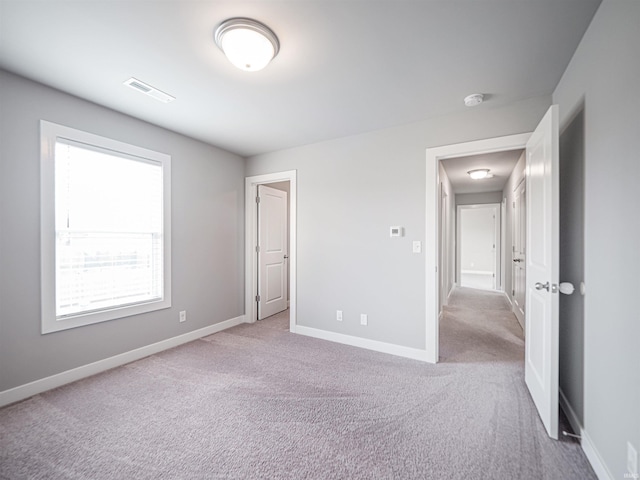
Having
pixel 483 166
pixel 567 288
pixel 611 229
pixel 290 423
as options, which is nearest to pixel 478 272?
pixel 483 166

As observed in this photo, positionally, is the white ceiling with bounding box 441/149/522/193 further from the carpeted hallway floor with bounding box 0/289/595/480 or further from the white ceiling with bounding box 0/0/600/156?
the carpeted hallway floor with bounding box 0/289/595/480

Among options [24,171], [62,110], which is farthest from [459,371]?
[62,110]

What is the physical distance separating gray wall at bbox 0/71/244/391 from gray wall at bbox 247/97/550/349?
3.45ft

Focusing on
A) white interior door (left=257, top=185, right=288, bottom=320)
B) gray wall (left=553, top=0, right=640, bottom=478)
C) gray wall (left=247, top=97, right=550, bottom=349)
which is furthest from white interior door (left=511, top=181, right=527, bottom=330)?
white interior door (left=257, top=185, right=288, bottom=320)

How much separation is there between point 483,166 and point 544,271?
342 centimetres

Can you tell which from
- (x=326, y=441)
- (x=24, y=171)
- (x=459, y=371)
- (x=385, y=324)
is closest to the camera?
(x=326, y=441)

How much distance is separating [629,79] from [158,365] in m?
3.89

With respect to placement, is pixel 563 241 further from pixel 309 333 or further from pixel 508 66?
pixel 309 333

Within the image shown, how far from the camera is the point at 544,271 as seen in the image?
6.19 feet

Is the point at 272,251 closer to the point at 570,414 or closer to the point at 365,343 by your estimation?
the point at 365,343

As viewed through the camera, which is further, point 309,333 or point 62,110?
point 309,333

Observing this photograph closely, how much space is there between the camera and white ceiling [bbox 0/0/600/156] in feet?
4.98

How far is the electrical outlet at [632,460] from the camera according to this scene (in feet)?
3.77

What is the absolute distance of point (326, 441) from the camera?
173 cm
